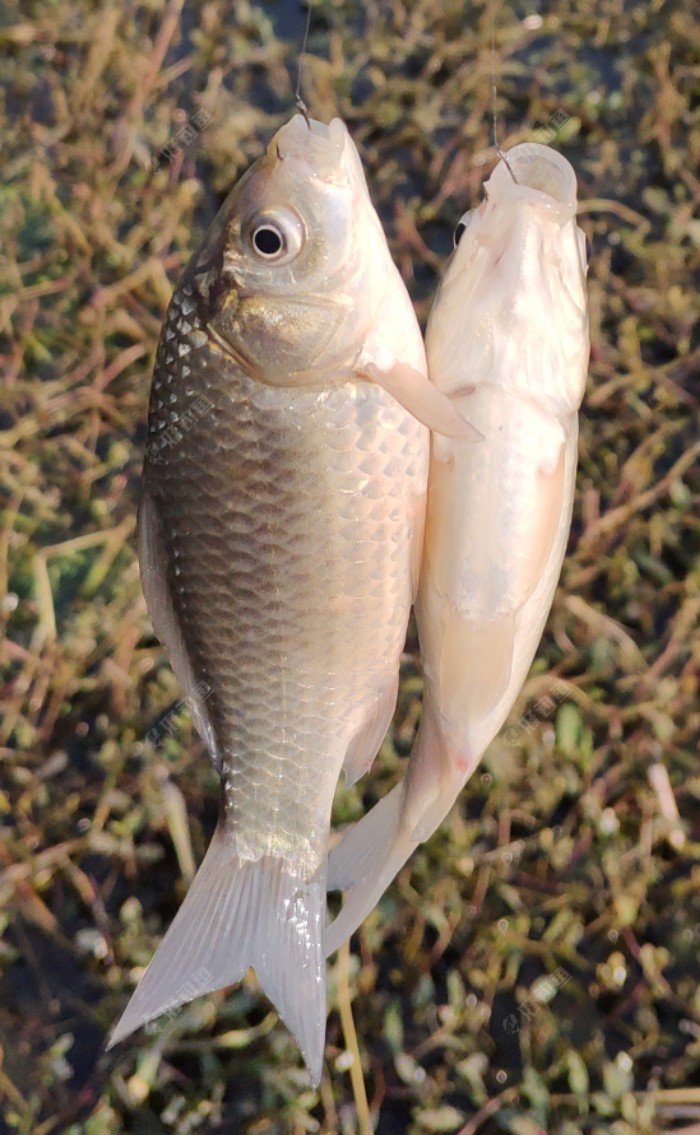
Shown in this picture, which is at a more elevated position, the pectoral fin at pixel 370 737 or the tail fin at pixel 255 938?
the pectoral fin at pixel 370 737

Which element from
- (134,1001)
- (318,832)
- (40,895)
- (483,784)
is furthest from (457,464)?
(40,895)

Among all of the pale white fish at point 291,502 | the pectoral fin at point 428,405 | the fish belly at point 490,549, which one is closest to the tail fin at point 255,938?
the pale white fish at point 291,502

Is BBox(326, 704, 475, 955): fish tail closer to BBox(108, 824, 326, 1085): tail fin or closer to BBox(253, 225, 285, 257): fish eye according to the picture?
BBox(108, 824, 326, 1085): tail fin

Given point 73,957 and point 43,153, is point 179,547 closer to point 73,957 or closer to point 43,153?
point 73,957

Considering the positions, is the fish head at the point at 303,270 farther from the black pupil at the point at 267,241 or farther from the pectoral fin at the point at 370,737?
the pectoral fin at the point at 370,737

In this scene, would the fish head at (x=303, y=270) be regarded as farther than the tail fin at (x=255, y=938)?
No

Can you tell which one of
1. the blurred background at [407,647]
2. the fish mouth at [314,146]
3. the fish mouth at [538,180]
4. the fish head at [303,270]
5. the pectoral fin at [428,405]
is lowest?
the blurred background at [407,647]
